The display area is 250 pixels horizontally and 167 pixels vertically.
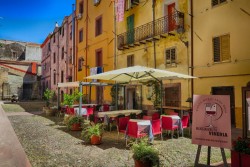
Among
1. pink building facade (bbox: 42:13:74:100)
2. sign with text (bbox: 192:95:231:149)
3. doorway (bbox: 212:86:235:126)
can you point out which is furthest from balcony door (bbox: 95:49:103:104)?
sign with text (bbox: 192:95:231:149)

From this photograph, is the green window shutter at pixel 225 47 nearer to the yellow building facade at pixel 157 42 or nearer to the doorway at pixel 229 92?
the doorway at pixel 229 92

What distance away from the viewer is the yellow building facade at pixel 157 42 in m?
13.2

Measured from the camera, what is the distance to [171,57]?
1413 cm

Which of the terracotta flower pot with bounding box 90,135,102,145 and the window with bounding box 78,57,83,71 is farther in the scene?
the window with bounding box 78,57,83,71

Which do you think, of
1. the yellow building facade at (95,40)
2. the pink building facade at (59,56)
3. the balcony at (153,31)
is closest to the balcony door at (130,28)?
the balcony at (153,31)

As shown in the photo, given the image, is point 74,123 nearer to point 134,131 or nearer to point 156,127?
point 134,131

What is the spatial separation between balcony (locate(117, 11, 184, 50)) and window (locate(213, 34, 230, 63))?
2.19 metres

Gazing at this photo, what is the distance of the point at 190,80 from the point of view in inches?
503

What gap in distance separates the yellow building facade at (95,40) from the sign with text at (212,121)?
14984mm

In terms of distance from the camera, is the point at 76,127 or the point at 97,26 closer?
the point at 76,127

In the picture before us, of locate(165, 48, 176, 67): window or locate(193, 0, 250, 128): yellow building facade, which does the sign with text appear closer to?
locate(193, 0, 250, 128): yellow building facade

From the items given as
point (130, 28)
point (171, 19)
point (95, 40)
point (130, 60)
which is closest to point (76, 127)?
point (130, 60)

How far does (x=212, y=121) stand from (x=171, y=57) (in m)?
9.61

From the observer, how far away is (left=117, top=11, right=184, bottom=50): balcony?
1325 centimetres
